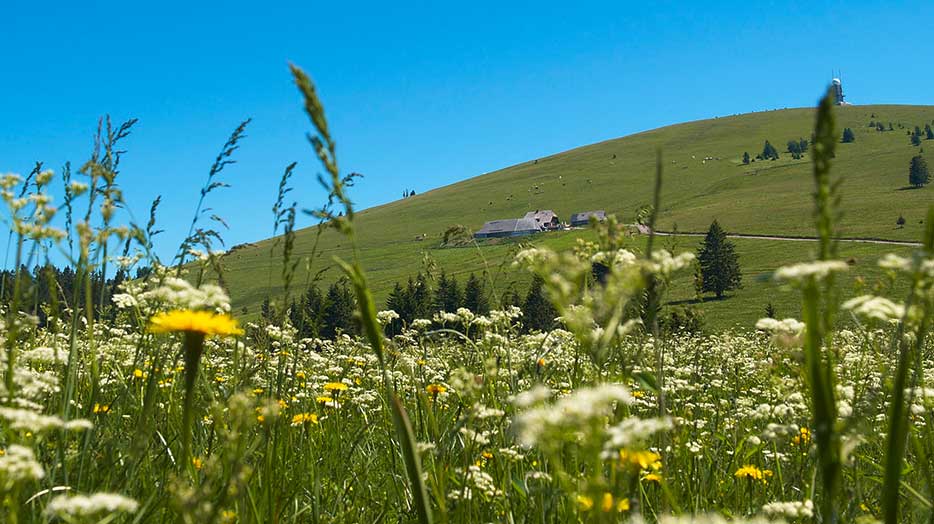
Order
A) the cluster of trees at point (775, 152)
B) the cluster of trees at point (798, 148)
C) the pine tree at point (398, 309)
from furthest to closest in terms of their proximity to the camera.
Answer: the cluster of trees at point (798, 148)
the cluster of trees at point (775, 152)
the pine tree at point (398, 309)

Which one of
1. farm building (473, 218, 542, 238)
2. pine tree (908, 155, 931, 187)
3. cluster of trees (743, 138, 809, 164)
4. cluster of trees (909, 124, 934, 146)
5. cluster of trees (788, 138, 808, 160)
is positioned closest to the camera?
pine tree (908, 155, 931, 187)

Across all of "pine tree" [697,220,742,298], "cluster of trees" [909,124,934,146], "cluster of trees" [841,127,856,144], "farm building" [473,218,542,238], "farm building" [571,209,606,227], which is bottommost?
"pine tree" [697,220,742,298]

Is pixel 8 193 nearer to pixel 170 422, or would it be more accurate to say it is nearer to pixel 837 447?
pixel 170 422

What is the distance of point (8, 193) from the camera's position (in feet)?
8.79

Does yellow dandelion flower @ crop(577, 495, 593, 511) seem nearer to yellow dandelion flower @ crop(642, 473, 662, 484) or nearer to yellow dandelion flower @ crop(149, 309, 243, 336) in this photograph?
yellow dandelion flower @ crop(642, 473, 662, 484)

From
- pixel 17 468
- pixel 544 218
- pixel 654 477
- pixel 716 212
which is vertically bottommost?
pixel 654 477

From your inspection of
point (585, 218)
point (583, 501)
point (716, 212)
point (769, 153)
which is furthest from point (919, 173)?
point (583, 501)

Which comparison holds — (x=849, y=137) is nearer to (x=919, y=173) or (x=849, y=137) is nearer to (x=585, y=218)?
(x=919, y=173)

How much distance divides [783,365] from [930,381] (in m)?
3.80

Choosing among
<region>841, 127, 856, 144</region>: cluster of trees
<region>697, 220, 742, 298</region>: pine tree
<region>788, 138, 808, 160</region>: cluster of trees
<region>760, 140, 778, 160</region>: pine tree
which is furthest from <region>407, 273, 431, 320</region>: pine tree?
<region>841, 127, 856, 144</region>: cluster of trees

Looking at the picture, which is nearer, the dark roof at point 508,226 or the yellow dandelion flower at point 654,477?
the yellow dandelion flower at point 654,477

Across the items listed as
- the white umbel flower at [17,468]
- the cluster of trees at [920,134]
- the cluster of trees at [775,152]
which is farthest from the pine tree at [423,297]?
the cluster of trees at [775,152]

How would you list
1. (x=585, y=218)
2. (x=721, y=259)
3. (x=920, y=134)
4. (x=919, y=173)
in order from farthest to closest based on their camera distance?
(x=920, y=134) → (x=585, y=218) → (x=919, y=173) → (x=721, y=259)

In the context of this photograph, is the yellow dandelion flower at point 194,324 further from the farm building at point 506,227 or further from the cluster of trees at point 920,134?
the cluster of trees at point 920,134
